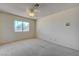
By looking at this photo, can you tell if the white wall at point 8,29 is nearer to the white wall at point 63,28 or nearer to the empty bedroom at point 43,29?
the empty bedroom at point 43,29

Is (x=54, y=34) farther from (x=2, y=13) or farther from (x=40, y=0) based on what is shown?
(x=40, y=0)

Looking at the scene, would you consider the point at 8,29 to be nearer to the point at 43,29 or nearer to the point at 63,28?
the point at 43,29

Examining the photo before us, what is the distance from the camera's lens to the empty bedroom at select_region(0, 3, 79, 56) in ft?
12.0

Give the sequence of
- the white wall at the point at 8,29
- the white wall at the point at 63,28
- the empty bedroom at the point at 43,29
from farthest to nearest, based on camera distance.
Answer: the white wall at the point at 8,29 < the white wall at the point at 63,28 < the empty bedroom at the point at 43,29

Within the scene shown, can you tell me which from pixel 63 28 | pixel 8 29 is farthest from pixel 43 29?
pixel 8 29

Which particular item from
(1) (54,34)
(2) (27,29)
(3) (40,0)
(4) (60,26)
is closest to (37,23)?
(2) (27,29)

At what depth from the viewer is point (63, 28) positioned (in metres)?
4.79

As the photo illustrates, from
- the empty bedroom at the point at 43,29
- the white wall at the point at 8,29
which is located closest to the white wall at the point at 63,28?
the empty bedroom at the point at 43,29

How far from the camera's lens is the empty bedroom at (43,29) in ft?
12.0

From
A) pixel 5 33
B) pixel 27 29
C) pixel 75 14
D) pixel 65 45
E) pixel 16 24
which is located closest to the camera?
pixel 75 14

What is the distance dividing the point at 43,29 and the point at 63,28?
239 cm

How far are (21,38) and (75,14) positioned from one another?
4210 millimetres

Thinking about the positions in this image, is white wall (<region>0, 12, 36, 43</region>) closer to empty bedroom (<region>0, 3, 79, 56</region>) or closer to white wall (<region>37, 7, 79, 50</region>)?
empty bedroom (<region>0, 3, 79, 56</region>)

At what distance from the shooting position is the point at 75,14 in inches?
159
